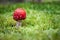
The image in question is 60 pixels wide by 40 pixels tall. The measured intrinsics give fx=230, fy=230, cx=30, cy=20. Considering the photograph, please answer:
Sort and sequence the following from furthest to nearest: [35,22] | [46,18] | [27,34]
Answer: [46,18] → [35,22] → [27,34]

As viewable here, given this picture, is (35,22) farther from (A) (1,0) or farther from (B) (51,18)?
(A) (1,0)

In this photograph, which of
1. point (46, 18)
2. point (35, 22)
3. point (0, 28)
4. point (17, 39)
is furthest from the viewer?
point (46, 18)

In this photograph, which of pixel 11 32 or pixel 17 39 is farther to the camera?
pixel 11 32

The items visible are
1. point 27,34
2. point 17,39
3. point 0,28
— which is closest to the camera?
point 17,39

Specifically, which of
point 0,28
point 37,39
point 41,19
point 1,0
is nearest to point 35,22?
point 41,19

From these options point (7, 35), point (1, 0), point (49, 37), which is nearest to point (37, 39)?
point (49, 37)

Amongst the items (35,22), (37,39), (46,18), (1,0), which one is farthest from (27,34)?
(1,0)

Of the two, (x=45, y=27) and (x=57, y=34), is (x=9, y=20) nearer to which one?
(x=45, y=27)

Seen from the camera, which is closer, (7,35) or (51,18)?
(7,35)

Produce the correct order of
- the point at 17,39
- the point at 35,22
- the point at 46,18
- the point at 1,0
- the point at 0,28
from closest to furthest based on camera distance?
the point at 17,39 < the point at 0,28 < the point at 35,22 < the point at 46,18 < the point at 1,0
